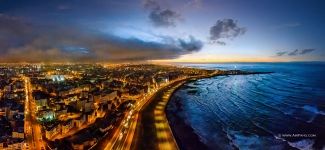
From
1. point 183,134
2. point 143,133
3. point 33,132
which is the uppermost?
point 143,133

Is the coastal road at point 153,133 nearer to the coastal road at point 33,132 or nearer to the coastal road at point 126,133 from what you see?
the coastal road at point 126,133

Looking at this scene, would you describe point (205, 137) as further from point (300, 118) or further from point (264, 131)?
point (300, 118)

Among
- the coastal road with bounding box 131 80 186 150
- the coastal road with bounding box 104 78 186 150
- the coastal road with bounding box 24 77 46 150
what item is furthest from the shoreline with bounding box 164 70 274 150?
the coastal road with bounding box 24 77 46 150

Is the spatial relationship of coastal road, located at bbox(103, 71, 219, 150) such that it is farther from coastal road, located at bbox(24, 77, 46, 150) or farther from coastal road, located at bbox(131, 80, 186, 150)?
coastal road, located at bbox(24, 77, 46, 150)

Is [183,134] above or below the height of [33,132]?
above

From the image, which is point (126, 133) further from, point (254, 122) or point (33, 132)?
point (254, 122)

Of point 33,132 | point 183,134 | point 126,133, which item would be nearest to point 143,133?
point 126,133

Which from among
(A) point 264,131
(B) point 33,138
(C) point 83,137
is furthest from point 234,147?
(B) point 33,138

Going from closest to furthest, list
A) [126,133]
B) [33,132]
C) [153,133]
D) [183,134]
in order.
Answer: [126,133] → [153,133] → [183,134] → [33,132]

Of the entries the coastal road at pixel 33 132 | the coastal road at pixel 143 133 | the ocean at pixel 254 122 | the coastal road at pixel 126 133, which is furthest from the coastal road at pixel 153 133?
the coastal road at pixel 33 132

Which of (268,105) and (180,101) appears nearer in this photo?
(268,105)

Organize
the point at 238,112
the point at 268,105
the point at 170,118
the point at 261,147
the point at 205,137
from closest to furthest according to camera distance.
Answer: the point at 261,147
the point at 205,137
the point at 170,118
the point at 238,112
the point at 268,105
